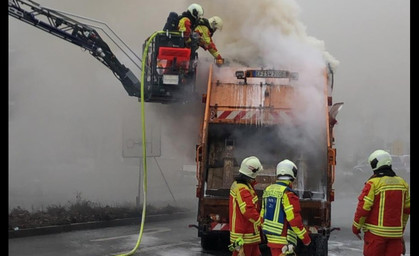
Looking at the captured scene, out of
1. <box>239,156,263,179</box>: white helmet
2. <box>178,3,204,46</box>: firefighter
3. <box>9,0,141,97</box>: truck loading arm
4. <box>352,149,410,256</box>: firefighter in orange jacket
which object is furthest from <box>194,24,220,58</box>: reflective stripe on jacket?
<box>352,149,410,256</box>: firefighter in orange jacket

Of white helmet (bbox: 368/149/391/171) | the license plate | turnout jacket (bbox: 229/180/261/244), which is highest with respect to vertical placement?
the license plate

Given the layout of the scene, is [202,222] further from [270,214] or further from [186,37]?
[186,37]

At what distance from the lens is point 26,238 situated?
863 cm

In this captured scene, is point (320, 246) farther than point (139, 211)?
No

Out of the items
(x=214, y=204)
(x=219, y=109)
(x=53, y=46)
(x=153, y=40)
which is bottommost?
(x=214, y=204)

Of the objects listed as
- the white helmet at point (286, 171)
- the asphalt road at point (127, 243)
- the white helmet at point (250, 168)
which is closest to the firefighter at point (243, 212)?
the white helmet at point (250, 168)

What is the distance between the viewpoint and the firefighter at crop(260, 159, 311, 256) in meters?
4.94

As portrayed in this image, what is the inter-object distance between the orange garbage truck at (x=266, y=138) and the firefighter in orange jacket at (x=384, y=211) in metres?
1.64

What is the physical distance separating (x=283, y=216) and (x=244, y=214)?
0.48m

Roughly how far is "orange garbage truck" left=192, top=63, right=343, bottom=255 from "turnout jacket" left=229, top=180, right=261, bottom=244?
147 centimetres

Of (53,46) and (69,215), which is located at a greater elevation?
(53,46)

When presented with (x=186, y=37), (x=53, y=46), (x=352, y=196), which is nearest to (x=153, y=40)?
(x=186, y=37)

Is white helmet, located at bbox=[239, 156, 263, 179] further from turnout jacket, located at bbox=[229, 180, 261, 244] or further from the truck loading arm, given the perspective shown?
the truck loading arm

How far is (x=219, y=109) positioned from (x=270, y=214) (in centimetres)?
282
